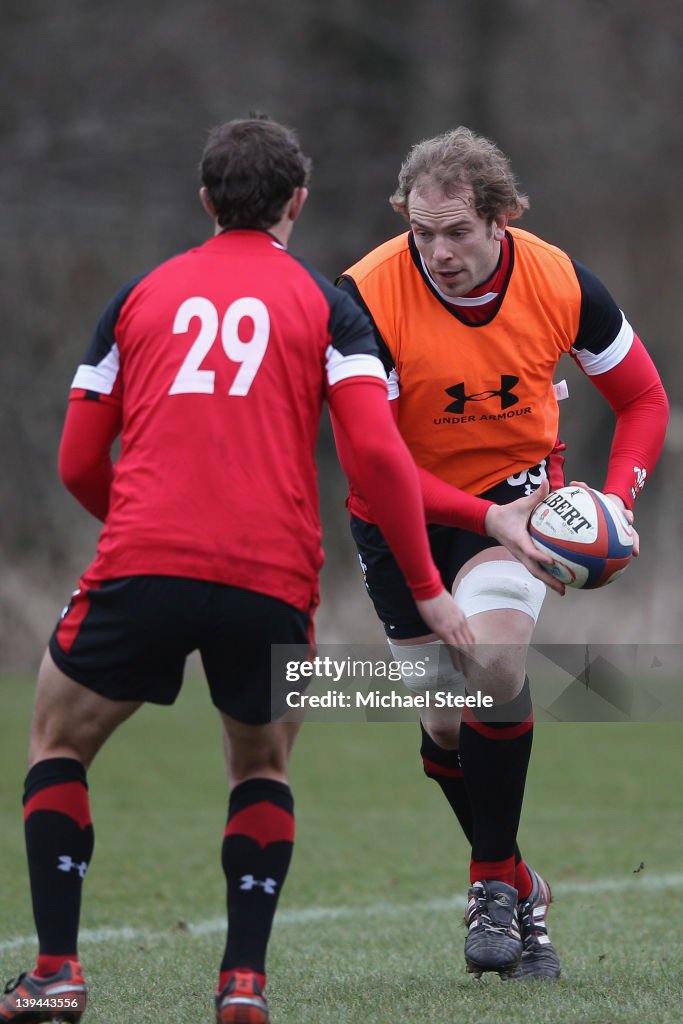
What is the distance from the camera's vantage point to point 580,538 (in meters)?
3.67

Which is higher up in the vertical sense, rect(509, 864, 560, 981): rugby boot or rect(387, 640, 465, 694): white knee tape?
rect(387, 640, 465, 694): white knee tape

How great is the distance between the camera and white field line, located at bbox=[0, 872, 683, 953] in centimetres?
486

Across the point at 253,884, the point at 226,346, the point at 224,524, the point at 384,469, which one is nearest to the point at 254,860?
the point at 253,884

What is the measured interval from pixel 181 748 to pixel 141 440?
713cm

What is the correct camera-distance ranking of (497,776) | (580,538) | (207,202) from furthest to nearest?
1. (497,776)
2. (580,538)
3. (207,202)

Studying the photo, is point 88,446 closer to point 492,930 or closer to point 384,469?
point 384,469

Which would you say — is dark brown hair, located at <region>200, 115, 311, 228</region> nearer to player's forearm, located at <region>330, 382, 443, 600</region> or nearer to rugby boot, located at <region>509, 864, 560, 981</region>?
player's forearm, located at <region>330, 382, 443, 600</region>

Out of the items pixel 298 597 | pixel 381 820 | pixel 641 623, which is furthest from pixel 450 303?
pixel 641 623

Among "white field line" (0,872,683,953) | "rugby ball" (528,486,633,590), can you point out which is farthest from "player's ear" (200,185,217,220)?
"white field line" (0,872,683,953)

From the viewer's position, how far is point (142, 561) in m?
2.94

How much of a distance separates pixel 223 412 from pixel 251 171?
0.52 metres

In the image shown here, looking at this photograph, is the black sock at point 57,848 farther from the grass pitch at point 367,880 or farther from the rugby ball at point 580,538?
the rugby ball at point 580,538

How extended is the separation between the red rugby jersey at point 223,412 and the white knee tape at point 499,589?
95 centimetres

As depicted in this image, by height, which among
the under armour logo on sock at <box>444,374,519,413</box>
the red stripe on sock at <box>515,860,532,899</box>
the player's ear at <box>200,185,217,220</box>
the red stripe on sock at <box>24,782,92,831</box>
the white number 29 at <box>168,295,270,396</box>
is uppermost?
the player's ear at <box>200,185,217,220</box>
